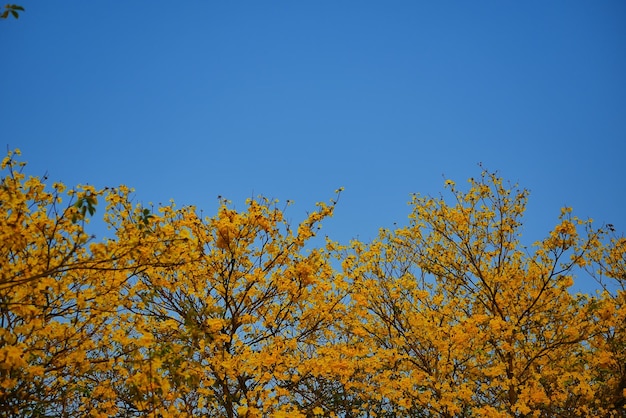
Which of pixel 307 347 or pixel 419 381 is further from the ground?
pixel 307 347

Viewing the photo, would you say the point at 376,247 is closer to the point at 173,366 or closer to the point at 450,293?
the point at 450,293

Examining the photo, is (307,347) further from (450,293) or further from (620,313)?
(620,313)

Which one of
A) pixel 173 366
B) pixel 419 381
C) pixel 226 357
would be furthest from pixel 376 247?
pixel 173 366

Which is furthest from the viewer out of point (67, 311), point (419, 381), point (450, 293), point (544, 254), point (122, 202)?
point (450, 293)

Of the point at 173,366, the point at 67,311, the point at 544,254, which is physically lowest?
the point at 173,366

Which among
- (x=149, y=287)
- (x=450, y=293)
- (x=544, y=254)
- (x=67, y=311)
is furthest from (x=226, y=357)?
(x=544, y=254)

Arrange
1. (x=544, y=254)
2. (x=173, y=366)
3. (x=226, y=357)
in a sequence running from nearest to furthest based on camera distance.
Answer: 1. (x=173, y=366)
2. (x=226, y=357)
3. (x=544, y=254)

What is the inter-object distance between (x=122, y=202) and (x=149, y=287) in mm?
1134

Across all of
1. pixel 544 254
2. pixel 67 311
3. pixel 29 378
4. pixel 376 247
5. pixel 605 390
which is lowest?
pixel 605 390

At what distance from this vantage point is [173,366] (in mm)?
Result: 4383

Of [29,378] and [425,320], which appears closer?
[29,378]

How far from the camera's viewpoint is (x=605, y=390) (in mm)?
7773

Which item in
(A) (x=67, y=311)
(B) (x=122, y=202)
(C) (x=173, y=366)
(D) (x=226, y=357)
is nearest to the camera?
(C) (x=173, y=366)

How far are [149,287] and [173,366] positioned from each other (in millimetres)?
2602
